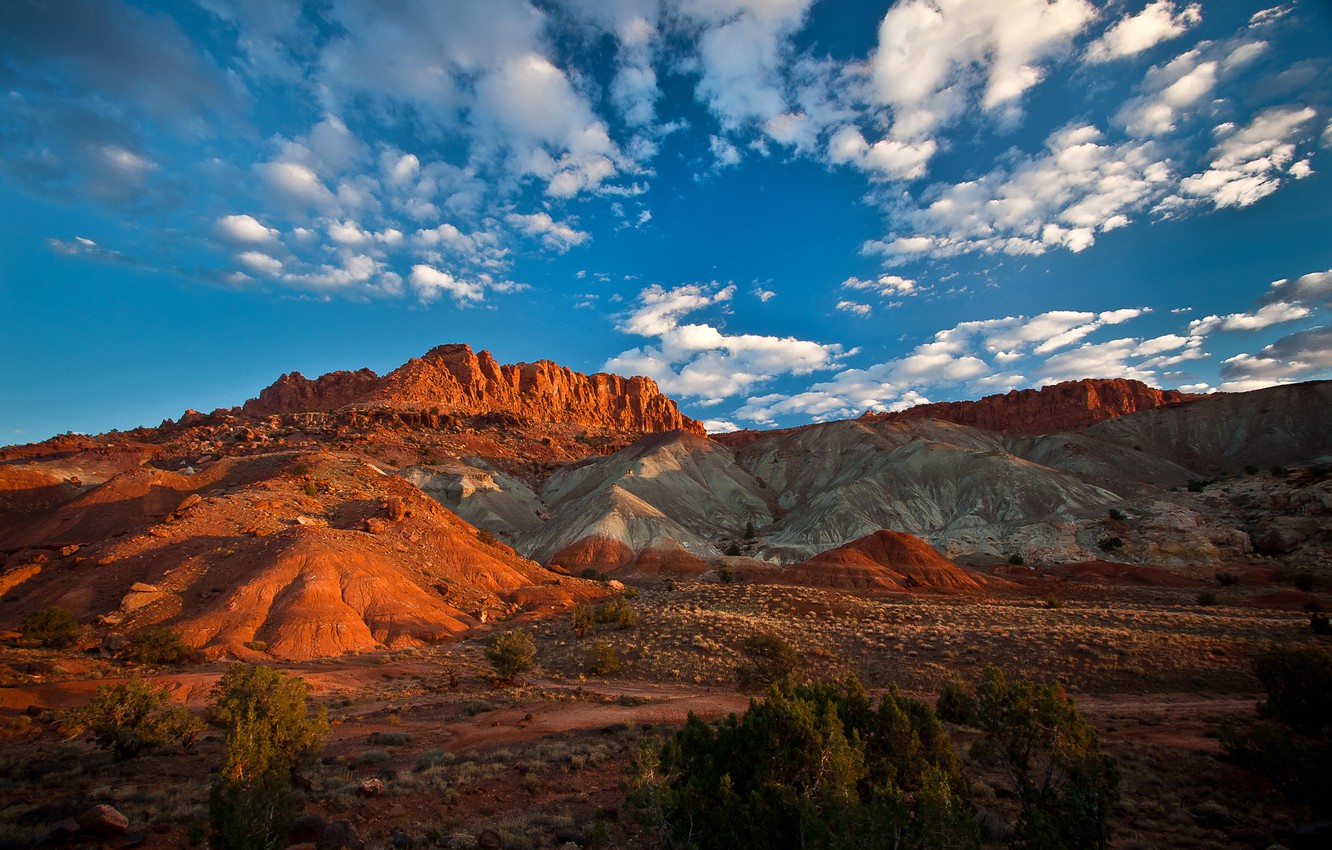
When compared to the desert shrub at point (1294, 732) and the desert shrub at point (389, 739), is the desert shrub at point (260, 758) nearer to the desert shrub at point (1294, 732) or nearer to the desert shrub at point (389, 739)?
the desert shrub at point (389, 739)

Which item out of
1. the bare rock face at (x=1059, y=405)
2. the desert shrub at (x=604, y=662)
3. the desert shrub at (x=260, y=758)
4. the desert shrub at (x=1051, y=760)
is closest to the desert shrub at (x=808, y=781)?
the desert shrub at (x=1051, y=760)

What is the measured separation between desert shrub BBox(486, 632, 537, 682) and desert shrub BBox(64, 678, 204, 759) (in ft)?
31.5

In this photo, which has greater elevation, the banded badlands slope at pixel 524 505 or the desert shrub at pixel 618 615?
the banded badlands slope at pixel 524 505

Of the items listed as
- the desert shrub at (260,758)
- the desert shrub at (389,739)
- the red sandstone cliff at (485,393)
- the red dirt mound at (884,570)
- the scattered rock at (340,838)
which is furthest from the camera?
the red sandstone cliff at (485,393)

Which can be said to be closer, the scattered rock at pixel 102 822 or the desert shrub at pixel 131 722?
the scattered rock at pixel 102 822

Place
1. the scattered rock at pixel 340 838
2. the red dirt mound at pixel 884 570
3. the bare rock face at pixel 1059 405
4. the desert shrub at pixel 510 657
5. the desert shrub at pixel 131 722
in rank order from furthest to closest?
the bare rock face at pixel 1059 405, the red dirt mound at pixel 884 570, the desert shrub at pixel 510 657, the desert shrub at pixel 131 722, the scattered rock at pixel 340 838

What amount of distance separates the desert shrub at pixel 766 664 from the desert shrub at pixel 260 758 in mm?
13563

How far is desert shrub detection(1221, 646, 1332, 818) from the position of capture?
1005cm

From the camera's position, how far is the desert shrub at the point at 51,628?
23422mm

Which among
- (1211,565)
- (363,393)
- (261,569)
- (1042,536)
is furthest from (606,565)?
(363,393)

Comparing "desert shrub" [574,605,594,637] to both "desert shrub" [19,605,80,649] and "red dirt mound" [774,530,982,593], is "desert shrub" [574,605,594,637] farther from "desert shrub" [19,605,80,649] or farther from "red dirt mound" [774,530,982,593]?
"red dirt mound" [774,530,982,593]

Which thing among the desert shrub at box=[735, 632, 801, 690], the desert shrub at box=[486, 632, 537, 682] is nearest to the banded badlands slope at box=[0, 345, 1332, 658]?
the desert shrub at box=[486, 632, 537, 682]

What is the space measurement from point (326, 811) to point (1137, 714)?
20.8 m

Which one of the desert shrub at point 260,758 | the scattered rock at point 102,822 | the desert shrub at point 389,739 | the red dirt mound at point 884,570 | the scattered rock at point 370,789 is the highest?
the desert shrub at point 260,758
